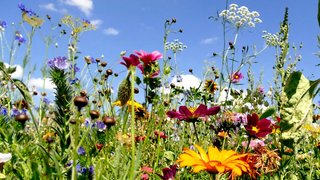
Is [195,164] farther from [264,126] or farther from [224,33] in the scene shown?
[224,33]

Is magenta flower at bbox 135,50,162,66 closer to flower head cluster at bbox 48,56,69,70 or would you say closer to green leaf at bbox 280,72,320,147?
flower head cluster at bbox 48,56,69,70

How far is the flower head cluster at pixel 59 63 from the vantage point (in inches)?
75.4

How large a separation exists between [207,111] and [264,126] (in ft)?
0.74

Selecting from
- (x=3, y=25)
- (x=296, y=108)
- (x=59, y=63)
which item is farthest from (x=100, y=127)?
(x=3, y=25)

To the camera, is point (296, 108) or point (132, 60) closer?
point (296, 108)

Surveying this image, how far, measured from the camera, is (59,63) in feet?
6.38

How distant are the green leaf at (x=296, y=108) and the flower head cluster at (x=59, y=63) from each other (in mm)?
1244

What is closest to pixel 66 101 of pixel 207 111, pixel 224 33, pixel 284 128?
A: pixel 207 111

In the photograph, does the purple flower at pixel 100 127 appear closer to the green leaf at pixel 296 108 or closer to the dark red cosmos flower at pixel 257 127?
the dark red cosmos flower at pixel 257 127

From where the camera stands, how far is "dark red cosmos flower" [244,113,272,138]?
4.92 ft

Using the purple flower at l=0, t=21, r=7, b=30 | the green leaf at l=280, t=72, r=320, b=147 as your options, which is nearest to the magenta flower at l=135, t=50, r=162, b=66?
the green leaf at l=280, t=72, r=320, b=147

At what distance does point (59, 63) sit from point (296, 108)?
4.34 ft

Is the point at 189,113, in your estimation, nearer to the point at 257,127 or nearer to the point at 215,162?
the point at 257,127

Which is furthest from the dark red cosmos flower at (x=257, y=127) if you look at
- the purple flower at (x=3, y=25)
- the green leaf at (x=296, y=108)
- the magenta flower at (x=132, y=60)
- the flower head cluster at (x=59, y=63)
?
the purple flower at (x=3, y=25)
